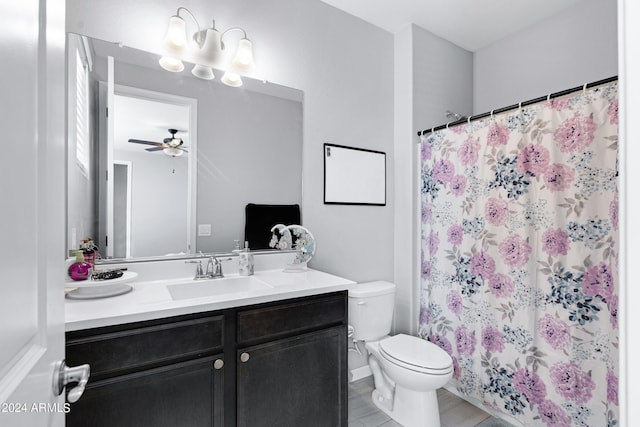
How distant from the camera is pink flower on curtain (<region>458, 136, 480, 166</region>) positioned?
2.02 meters

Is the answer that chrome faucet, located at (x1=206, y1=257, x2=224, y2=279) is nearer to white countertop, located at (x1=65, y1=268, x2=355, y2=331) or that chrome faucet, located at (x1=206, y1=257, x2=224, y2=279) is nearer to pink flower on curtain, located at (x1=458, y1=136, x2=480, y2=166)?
white countertop, located at (x1=65, y1=268, x2=355, y2=331)

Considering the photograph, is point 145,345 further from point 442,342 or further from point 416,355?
point 442,342

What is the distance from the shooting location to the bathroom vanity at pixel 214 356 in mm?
1028

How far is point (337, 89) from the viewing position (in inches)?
87.1

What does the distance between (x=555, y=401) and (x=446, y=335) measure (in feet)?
2.16

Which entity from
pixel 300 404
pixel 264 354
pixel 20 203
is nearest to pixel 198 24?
pixel 20 203

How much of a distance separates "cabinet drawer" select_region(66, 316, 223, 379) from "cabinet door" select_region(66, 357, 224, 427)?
1.4 inches

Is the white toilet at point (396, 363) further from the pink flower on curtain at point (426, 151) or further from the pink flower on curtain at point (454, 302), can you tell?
the pink flower on curtain at point (426, 151)

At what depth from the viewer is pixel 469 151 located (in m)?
2.05

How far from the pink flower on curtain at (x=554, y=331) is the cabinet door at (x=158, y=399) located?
168 cm

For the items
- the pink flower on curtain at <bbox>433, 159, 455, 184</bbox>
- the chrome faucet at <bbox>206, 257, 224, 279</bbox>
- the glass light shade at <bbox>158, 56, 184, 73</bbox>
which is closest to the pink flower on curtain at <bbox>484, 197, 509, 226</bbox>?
the pink flower on curtain at <bbox>433, 159, 455, 184</bbox>

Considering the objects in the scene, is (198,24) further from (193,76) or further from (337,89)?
(337,89)

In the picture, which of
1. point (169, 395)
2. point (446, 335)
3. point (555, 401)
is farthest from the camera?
point (446, 335)

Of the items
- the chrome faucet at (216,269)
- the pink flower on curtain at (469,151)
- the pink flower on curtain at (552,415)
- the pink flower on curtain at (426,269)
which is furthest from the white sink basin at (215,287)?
the pink flower on curtain at (552,415)
